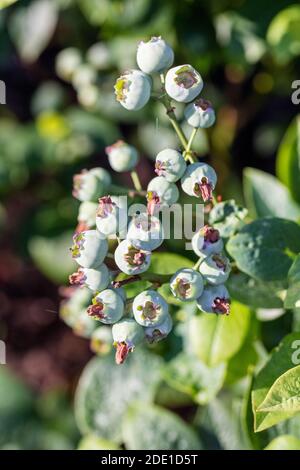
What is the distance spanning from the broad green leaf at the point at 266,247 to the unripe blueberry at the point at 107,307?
19 cm

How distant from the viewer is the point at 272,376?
101 cm

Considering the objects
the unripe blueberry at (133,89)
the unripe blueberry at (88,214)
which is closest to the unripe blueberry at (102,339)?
the unripe blueberry at (88,214)

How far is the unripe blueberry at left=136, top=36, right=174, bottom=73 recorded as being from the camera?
Result: 0.95 m

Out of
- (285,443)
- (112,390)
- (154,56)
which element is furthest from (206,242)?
(112,390)

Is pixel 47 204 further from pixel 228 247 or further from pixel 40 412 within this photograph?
pixel 228 247

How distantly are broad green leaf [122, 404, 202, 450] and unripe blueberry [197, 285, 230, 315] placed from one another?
455mm

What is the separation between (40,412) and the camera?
2002mm

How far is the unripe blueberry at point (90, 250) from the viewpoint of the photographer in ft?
3.05

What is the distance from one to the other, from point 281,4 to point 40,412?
125 centimetres

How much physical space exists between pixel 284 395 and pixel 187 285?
0.61 feet

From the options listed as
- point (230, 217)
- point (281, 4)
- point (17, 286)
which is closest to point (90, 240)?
point (230, 217)

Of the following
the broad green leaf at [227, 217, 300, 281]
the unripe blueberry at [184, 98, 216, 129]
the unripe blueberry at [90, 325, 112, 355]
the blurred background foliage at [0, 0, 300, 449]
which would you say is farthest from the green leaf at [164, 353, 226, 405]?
the unripe blueberry at [184, 98, 216, 129]

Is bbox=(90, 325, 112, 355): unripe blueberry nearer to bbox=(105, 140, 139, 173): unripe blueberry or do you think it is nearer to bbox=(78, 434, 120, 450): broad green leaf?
bbox=(78, 434, 120, 450): broad green leaf

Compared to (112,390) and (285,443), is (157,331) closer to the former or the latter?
(285,443)
